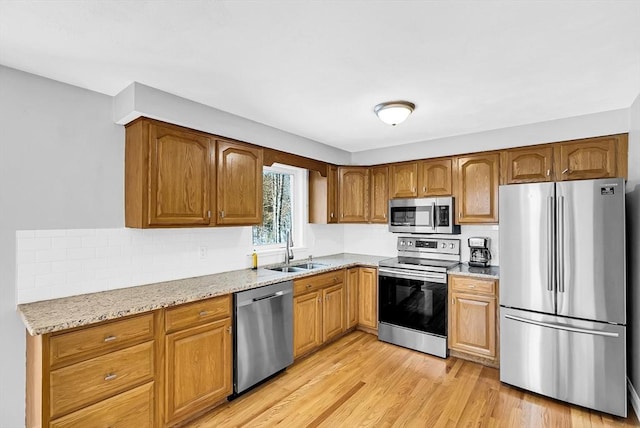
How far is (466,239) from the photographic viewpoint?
3.84 m

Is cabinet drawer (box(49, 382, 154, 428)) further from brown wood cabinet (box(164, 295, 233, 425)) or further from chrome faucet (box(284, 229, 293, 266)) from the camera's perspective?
chrome faucet (box(284, 229, 293, 266))

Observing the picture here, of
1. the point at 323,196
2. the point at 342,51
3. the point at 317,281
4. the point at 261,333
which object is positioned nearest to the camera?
the point at 342,51

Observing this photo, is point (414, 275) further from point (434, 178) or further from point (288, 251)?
point (288, 251)

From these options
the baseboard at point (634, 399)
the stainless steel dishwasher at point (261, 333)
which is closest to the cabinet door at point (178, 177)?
the stainless steel dishwasher at point (261, 333)

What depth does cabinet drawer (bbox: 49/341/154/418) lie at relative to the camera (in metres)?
1.71

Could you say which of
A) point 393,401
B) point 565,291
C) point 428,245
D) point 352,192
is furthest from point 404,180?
point 393,401

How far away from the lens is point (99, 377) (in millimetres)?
1852

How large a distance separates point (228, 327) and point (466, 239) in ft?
9.25

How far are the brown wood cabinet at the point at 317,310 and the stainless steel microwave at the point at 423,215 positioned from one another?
946 millimetres

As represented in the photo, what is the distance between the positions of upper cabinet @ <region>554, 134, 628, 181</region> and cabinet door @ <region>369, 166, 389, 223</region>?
1788mm

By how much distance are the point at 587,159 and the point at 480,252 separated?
1.31m

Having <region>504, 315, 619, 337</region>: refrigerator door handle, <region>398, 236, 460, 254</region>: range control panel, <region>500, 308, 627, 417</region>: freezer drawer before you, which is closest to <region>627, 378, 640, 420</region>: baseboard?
<region>500, 308, 627, 417</region>: freezer drawer

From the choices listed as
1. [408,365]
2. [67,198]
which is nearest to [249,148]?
[67,198]

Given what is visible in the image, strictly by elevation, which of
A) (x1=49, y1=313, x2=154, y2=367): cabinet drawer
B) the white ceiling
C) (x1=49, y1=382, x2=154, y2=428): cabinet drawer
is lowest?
(x1=49, y1=382, x2=154, y2=428): cabinet drawer
